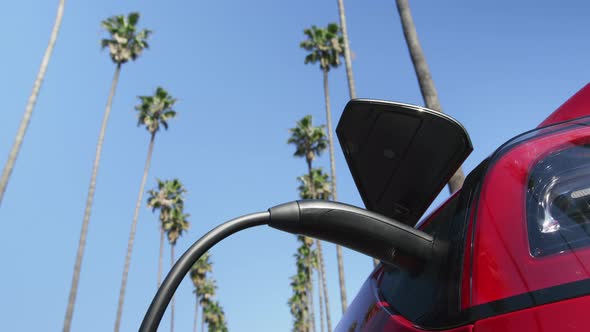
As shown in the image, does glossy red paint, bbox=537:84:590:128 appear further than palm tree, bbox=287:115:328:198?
No

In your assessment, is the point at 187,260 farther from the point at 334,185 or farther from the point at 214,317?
the point at 214,317

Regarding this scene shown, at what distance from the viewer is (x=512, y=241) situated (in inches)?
40.9

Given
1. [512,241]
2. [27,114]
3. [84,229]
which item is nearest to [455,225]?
[512,241]

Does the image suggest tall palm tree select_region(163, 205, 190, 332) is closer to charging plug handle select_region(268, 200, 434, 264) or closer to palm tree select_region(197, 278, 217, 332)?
palm tree select_region(197, 278, 217, 332)

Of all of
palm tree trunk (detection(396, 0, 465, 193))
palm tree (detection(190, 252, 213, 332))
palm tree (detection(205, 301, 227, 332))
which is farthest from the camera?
palm tree (detection(205, 301, 227, 332))

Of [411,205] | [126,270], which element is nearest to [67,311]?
[126,270]

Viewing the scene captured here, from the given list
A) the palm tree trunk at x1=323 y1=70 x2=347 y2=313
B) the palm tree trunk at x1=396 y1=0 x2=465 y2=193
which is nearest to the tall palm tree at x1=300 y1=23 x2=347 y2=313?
the palm tree trunk at x1=323 y1=70 x2=347 y2=313

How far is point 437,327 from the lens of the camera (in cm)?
105

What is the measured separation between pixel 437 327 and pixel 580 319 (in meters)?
0.29

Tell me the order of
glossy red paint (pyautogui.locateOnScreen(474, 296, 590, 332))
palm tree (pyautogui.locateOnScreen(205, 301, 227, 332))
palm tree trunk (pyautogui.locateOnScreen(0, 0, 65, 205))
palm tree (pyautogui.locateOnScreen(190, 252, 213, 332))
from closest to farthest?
glossy red paint (pyautogui.locateOnScreen(474, 296, 590, 332)), palm tree trunk (pyautogui.locateOnScreen(0, 0, 65, 205)), palm tree (pyautogui.locateOnScreen(190, 252, 213, 332)), palm tree (pyautogui.locateOnScreen(205, 301, 227, 332))

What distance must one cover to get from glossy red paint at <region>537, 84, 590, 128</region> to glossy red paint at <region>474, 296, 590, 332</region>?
0.75 metres

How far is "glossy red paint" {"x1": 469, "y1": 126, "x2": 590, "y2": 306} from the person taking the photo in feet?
3.05

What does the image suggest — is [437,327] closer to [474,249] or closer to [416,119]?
[474,249]

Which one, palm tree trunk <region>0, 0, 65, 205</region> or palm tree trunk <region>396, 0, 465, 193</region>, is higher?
palm tree trunk <region>0, 0, 65, 205</region>
